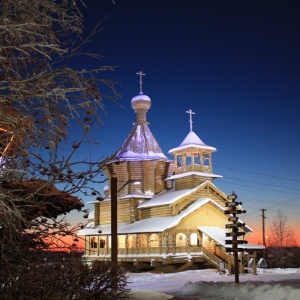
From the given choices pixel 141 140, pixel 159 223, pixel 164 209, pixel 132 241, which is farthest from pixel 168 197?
pixel 141 140

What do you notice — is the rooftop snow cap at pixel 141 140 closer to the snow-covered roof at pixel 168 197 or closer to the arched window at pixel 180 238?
the snow-covered roof at pixel 168 197

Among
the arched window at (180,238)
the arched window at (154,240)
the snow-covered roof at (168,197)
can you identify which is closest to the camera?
the snow-covered roof at (168,197)

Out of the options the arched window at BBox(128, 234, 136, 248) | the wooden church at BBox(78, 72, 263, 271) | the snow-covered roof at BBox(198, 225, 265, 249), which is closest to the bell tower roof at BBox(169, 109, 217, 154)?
the wooden church at BBox(78, 72, 263, 271)

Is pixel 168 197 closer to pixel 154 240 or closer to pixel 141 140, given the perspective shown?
pixel 154 240

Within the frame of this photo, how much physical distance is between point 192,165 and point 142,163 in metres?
5.19

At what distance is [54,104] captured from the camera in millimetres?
5875

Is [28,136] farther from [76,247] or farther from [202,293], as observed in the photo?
[202,293]

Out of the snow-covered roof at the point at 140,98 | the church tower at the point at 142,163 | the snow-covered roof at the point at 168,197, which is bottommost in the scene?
the snow-covered roof at the point at 168,197

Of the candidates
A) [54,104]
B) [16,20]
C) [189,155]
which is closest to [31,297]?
[54,104]

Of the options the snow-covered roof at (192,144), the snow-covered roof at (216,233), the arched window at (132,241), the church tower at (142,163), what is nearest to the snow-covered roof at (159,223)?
the snow-covered roof at (216,233)

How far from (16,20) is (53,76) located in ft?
2.61

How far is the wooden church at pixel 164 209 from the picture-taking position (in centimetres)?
3591

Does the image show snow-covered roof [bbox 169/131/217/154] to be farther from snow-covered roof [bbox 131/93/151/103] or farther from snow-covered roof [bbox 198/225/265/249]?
snow-covered roof [bbox 198/225/265/249]

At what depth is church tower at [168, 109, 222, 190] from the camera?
40.5m
